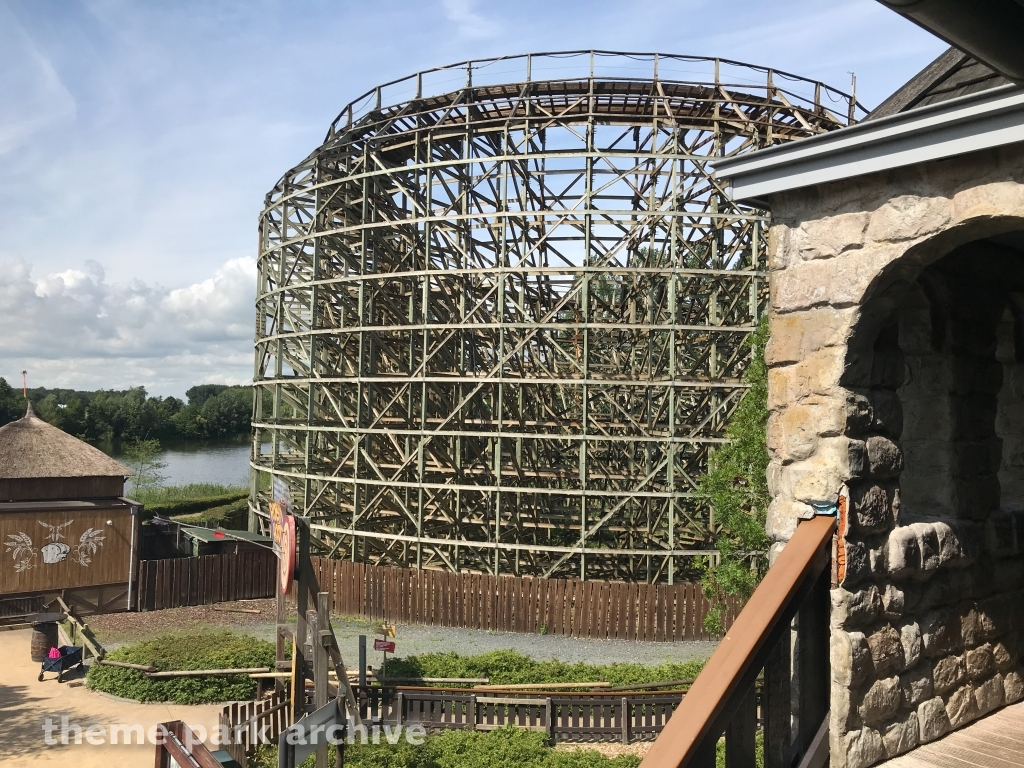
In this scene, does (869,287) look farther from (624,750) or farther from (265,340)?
(265,340)

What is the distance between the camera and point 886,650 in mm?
3379

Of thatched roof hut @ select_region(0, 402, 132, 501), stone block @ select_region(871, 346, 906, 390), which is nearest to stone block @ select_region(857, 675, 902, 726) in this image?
stone block @ select_region(871, 346, 906, 390)

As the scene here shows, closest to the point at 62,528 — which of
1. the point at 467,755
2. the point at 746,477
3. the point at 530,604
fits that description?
the point at 530,604

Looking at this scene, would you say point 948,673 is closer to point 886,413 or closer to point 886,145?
point 886,413

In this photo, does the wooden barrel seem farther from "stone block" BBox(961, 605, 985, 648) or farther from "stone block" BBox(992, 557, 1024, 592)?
"stone block" BBox(992, 557, 1024, 592)

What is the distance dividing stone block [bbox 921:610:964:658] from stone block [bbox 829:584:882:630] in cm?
46

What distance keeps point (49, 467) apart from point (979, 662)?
2205 cm

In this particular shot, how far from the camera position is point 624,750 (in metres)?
10.3

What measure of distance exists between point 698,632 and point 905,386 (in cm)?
1346

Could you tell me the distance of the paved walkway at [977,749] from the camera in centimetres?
342

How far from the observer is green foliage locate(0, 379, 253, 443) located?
74400 mm

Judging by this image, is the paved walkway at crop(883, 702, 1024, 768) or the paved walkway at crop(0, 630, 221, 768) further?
the paved walkway at crop(0, 630, 221, 768)

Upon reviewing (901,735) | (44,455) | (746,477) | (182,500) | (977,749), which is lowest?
(182,500)

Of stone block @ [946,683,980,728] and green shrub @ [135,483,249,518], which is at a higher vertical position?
stone block @ [946,683,980,728]
